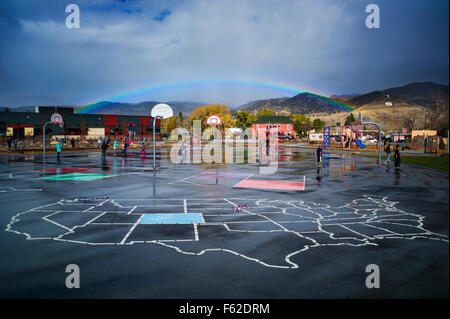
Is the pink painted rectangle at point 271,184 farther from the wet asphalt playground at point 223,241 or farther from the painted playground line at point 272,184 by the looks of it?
the wet asphalt playground at point 223,241

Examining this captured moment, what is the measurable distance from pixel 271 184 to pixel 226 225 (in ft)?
28.0

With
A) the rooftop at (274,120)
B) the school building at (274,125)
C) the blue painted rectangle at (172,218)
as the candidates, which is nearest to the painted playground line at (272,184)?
the blue painted rectangle at (172,218)

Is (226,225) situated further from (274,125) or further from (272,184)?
(274,125)

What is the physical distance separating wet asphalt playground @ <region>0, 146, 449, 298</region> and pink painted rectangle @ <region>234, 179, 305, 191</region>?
2.46 feet

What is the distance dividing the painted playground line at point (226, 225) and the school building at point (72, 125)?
65.1 m

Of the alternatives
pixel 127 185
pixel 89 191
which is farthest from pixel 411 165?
pixel 89 191

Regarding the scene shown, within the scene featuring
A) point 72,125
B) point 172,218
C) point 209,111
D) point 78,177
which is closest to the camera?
point 172,218

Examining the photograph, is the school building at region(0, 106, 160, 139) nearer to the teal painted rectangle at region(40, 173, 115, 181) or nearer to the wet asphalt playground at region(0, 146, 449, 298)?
the teal painted rectangle at region(40, 173, 115, 181)

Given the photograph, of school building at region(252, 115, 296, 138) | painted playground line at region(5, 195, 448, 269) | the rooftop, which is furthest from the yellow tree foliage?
painted playground line at region(5, 195, 448, 269)

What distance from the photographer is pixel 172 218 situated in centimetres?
1045

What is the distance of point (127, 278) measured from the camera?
5973 millimetres

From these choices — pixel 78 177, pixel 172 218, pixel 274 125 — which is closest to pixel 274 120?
pixel 274 125
